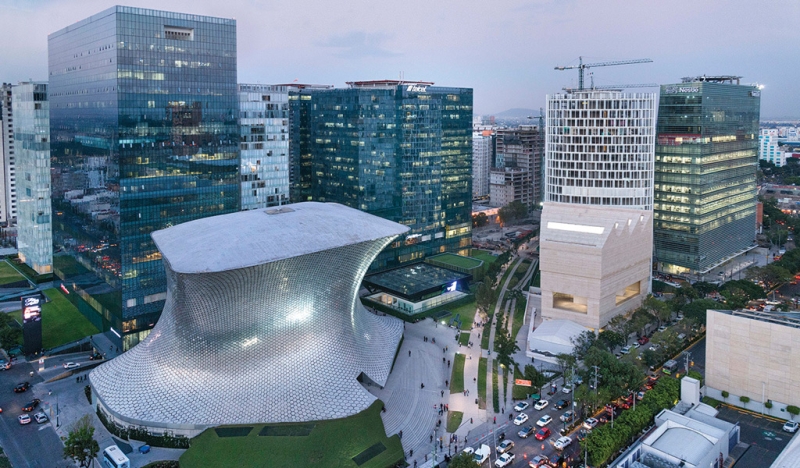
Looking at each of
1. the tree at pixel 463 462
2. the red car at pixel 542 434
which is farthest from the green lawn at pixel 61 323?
the red car at pixel 542 434

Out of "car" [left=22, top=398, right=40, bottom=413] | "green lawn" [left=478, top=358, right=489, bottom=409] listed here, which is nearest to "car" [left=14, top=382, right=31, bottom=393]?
"car" [left=22, top=398, right=40, bottom=413]

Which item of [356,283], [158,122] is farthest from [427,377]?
[158,122]

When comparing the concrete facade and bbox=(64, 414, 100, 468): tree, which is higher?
the concrete facade

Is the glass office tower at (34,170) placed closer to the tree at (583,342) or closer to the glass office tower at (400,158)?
the glass office tower at (400,158)

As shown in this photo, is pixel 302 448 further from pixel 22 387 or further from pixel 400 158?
pixel 400 158

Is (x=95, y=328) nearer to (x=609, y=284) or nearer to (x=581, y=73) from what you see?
(x=609, y=284)

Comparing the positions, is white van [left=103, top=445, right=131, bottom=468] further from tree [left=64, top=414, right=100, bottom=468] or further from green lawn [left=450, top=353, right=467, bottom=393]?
green lawn [left=450, top=353, right=467, bottom=393]

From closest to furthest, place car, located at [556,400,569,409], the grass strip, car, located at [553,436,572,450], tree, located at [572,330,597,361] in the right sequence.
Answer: car, located at [553,436,572,450]
car, located at [556,400,569,409]
the grass strip
tree, located at [572,330,597,361]

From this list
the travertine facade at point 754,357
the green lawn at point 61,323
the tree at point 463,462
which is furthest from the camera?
the green lawn at point 61,323
